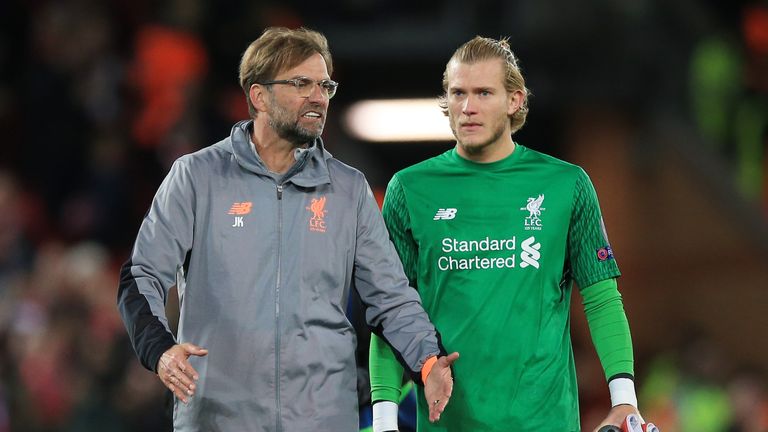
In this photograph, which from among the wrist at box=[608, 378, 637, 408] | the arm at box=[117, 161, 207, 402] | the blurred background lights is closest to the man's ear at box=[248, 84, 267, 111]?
the arm at box=[117, 161, 207, 402]

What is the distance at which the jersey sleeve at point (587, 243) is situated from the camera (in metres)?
5.31

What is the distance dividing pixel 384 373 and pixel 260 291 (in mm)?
637

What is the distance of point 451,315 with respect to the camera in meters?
5.27

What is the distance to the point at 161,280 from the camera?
4824mm

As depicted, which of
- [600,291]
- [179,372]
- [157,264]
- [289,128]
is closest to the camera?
[179,372]

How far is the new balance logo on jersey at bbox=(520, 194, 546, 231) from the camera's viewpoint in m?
5.31

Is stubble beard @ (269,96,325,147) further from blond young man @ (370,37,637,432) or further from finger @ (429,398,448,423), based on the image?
finger @ (429,398,448,423)

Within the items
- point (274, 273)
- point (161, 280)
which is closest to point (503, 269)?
point (274, 273)

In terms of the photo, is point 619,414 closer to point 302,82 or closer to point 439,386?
point 439,386

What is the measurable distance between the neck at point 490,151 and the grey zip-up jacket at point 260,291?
57 cm

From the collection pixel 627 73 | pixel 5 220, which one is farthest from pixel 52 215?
pixel 627 73

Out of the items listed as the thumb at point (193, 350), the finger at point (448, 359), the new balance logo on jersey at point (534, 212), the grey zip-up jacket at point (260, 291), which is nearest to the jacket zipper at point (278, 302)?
the grey zip-up jacket at point (260, 291)

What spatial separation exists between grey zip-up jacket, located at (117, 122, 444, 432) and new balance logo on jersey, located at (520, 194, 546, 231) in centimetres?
54

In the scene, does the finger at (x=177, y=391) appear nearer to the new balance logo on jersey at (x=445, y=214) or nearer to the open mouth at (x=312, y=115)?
the open mouth at (x=312, y=115)
